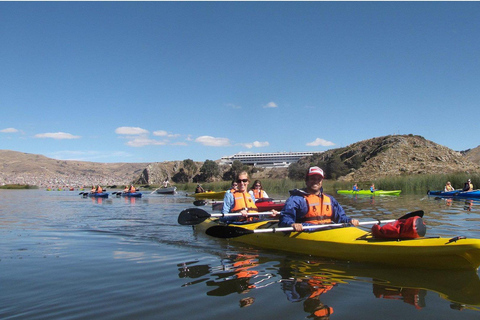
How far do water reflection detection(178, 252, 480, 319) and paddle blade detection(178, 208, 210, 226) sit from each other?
3597 millimetres

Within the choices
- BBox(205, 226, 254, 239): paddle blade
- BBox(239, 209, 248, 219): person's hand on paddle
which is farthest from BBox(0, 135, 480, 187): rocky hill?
BBox(205, 226, 254, 239): paddle blade

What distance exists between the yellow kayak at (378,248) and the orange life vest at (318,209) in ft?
0.80

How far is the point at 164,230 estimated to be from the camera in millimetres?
10266

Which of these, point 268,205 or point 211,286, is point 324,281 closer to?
point 211,286

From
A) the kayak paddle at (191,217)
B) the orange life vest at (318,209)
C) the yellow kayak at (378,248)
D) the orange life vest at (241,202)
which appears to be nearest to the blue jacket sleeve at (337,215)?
the orange life vest at (318,209)

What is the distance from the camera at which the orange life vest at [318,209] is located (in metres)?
6.23

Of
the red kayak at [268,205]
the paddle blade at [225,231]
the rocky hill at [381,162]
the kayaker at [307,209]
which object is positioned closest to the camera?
the kayaker at [307,209]

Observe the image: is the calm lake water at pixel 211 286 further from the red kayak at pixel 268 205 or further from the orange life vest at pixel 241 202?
the red kayak at pixel 268 205

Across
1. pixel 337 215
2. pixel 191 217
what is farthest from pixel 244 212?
pixel 337 215

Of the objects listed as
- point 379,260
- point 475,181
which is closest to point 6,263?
point 379,260

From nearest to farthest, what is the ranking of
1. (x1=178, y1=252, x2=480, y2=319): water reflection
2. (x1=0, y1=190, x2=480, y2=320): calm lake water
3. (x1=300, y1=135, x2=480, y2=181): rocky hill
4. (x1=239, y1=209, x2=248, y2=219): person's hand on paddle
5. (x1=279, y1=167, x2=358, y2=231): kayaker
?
(x1=0, y1=190, x2=480, y2=320): calm lake water, (x1=178, y1=252, x2=480, y2=319): water reflection, (x1=279, y1=167, x2=358, y2=231): kayaker, (x1=239, y1=209, x2=248, y2=219): person's hand on paddle, (x1=300, y1=135, x2=480, y2=181): rocky hill

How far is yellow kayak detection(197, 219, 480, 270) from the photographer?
487 centimetres

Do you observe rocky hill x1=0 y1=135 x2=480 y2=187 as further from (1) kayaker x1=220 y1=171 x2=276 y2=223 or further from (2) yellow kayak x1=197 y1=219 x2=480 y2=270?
(2) yellow kayak x1=197 y1=219 x2=480 y2=270

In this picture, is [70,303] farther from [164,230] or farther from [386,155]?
[386,155]
